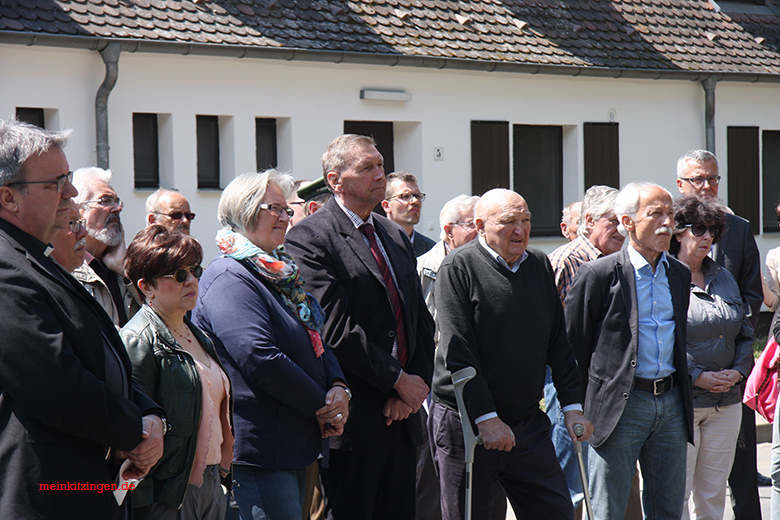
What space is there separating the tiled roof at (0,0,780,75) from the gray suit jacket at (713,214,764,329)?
6.89 meters

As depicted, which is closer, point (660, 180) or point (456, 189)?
point (456, 189)

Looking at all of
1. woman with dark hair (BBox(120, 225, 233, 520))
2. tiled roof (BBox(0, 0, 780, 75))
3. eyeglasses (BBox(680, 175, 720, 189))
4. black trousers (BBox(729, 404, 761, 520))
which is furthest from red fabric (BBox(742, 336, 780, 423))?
tiled roof (BBox(0, 0, 780, 75))

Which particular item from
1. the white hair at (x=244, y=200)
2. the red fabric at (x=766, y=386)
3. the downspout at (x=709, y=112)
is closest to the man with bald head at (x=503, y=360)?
the white hair at (x=244, y=200)

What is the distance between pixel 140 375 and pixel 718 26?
580 inches

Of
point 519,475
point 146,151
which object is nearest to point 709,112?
point 146,151

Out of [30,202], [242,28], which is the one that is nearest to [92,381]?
[30,202]

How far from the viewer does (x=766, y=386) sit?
542 cm

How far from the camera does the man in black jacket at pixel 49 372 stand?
247 centimetres

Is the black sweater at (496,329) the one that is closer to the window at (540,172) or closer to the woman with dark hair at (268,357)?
the woman with dark hair at (268,357)

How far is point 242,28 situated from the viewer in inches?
452

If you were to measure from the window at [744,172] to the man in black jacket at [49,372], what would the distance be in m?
14.2

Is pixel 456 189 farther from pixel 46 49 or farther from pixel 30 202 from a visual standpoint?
pixel 30 202

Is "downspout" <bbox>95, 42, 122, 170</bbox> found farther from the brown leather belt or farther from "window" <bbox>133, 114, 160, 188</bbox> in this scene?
the brown leather belt

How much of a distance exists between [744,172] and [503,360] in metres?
12.6
